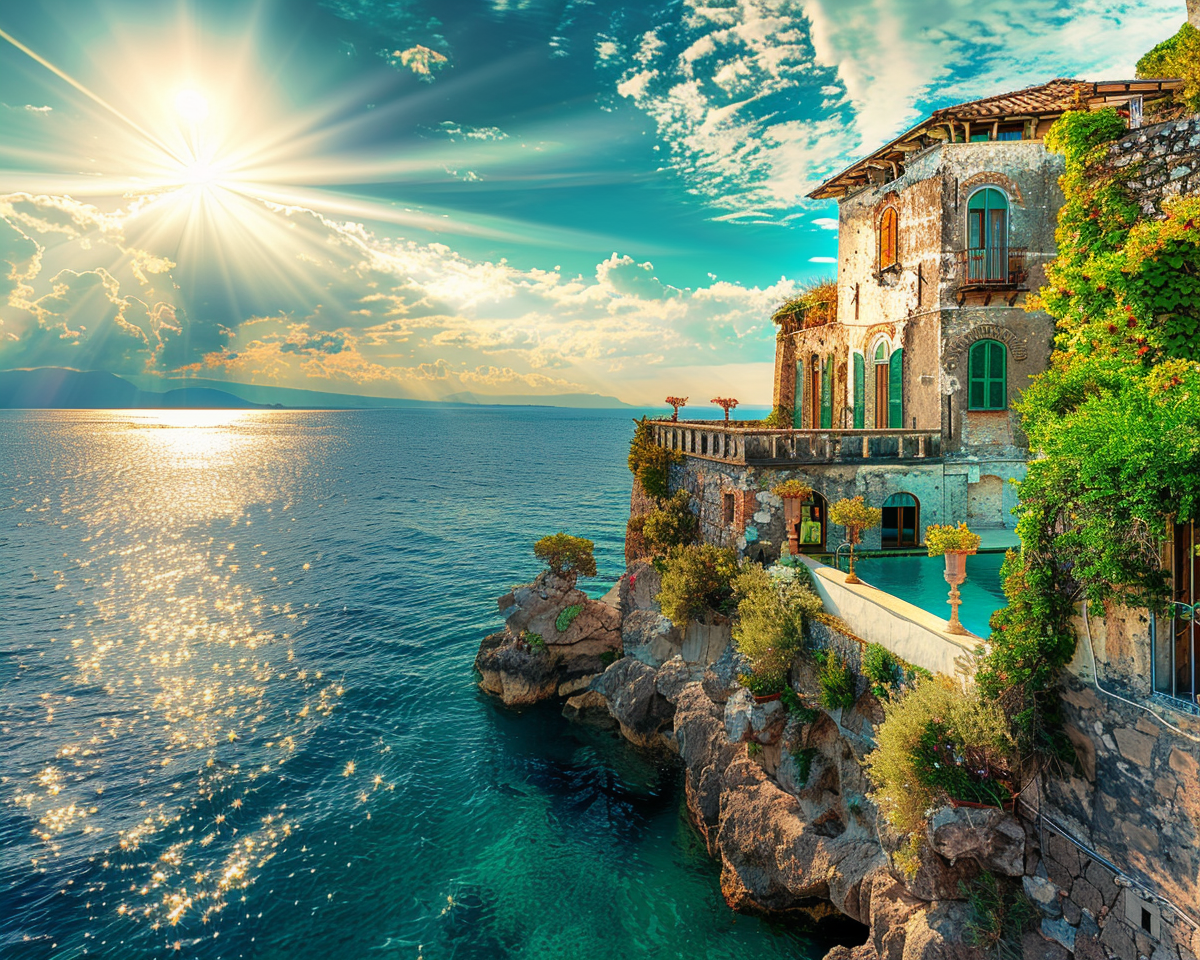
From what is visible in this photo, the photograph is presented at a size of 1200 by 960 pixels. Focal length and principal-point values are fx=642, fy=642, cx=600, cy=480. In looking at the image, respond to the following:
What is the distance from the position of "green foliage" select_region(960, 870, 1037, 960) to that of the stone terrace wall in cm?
1266

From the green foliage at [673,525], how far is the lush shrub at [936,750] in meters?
13.0

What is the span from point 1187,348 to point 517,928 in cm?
1783

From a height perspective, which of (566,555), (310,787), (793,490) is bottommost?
(310,787)

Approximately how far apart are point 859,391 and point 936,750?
1896cm

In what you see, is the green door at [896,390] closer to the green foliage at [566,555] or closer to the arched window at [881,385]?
the arched window at [881,385]

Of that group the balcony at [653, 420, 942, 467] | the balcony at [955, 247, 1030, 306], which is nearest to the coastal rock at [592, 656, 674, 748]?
the balcony at [653, 420, 942, 467]

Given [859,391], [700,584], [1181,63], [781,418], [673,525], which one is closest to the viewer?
[1181,63]

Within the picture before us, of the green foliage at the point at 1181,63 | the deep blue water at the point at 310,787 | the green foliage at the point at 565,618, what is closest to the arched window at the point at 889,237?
the green foliage at the point at 1181,63

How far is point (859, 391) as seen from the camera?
27.2m

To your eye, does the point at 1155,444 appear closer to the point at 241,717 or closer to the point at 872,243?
the point at 872,243

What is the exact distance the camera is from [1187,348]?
34.8ft

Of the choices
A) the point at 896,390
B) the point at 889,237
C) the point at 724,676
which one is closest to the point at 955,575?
the point at 724,676

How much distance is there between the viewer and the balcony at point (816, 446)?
2100cm

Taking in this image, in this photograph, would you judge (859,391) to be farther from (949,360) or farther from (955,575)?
(955,575)
